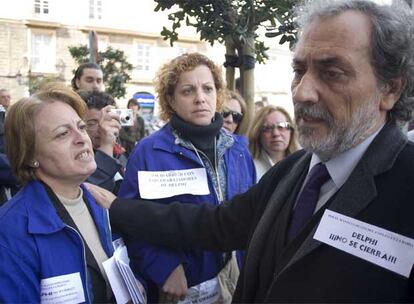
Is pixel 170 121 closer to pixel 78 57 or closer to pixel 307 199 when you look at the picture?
pixel 307 199

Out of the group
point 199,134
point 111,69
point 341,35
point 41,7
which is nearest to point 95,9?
point 41,7

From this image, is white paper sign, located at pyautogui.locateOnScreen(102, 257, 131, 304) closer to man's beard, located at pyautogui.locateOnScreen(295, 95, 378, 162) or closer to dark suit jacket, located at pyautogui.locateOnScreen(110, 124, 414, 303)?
dark suit jacket, located at pyautogui.locateOnScreen(110, 124, 414, 303)

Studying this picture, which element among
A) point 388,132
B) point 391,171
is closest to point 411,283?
point 391,171

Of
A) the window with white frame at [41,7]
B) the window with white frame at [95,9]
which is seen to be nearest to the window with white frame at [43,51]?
the window with white frame at [41,7]

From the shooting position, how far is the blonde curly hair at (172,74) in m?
2.73

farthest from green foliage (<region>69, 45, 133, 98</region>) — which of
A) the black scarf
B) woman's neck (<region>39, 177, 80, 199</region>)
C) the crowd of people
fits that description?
woman's neck (<region>39, 177, 80, 199</region>)

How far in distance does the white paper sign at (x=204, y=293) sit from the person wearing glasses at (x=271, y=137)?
1.48 m

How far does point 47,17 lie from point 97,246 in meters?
26.5

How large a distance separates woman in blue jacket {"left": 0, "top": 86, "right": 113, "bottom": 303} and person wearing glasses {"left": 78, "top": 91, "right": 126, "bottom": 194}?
448mm

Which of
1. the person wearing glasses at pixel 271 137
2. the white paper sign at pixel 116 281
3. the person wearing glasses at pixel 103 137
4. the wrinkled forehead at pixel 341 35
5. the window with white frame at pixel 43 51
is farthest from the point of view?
the window with white frame at pixel 43 51

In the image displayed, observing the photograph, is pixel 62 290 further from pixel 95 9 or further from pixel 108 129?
pixel 95 9

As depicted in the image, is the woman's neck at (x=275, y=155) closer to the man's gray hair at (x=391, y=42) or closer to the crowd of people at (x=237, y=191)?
the crowd of people at (x=237, y=191)

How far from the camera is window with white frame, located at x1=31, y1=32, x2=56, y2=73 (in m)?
25.7

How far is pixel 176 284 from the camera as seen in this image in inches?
92.7
